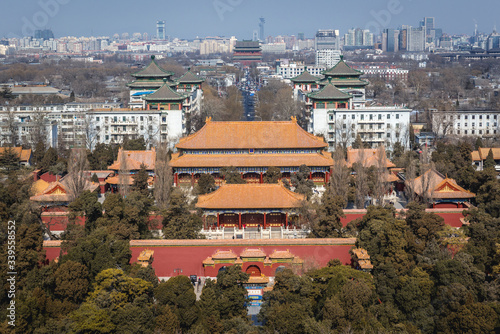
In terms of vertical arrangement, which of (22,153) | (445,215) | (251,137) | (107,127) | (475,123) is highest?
(475,123)

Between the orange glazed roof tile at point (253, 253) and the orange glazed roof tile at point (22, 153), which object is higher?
the orange glazed roof tile at point (22, 153)

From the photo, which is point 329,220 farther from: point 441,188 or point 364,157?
point 364,157

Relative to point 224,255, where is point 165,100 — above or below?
above

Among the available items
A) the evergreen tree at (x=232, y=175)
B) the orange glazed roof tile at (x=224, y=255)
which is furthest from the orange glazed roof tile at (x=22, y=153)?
the orange glazed roof tile at (x=224, y=255)

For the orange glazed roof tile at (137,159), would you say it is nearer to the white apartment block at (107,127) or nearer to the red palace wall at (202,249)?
the white apartment block at (107,127)

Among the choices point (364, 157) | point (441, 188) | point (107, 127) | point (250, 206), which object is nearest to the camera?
point (250, 206)

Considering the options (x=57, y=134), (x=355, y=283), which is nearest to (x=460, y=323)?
(x=355, y=283)
